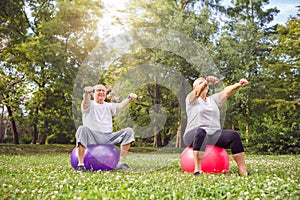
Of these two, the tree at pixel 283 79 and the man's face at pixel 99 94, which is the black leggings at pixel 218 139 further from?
the tree at pixel 283 79

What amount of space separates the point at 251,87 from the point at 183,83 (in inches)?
543

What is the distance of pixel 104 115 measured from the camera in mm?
7664

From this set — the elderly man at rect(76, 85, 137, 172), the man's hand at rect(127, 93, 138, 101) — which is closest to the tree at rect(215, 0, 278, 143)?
the elderly man at rect(76, 85, 137, 172)

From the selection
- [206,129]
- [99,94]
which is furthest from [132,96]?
[206,129]

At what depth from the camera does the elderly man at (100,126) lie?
24.0ft

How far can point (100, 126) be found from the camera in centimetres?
757

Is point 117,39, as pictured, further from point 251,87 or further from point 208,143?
point 251,87

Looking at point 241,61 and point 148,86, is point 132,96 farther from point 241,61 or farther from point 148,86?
point 241,61

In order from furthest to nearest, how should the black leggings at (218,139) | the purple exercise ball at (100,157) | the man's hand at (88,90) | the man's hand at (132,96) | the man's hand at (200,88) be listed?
the man's hand at (132,96)
the purple exercise ball at (100,157)
the man's hand at (88,90)
the black leggings at (218,139)
the man's hand at (200,88)

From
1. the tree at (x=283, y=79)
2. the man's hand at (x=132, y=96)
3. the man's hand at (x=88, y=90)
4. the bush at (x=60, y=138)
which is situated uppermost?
the tree at (x=283, y=79)

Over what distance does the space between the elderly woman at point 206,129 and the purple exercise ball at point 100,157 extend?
1.61 metres

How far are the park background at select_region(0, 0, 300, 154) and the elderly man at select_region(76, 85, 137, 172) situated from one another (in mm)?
3805

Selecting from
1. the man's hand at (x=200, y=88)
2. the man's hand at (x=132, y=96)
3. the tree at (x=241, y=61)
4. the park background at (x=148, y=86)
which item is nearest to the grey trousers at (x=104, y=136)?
the park background at (x=148, y=86)


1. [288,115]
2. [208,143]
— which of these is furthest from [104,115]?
[288,115]
